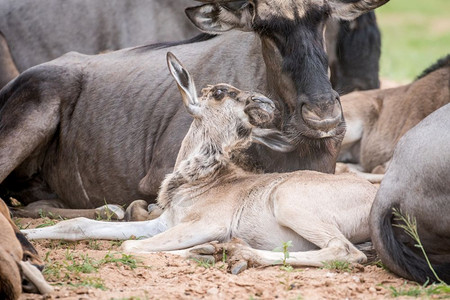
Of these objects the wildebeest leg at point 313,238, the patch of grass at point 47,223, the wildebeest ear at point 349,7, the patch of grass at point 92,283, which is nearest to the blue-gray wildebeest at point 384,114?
the wildebeest ear at point 349,7

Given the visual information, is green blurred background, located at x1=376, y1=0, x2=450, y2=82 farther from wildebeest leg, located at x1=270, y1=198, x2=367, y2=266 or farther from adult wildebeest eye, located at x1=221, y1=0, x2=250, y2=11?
wildebeest leg, located at x1=270, y1=198, x2=367, y2=266

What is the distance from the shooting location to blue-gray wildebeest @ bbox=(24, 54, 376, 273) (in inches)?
218

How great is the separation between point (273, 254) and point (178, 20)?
5.27m

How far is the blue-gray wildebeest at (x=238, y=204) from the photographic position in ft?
18.2

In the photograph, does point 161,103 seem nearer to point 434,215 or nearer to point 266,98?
point 266,98

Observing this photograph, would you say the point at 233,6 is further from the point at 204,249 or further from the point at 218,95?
the point at 204,249

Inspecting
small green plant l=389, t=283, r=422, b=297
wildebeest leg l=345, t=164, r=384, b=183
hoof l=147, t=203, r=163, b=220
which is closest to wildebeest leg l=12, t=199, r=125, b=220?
hoof l=147, t=203, r=163, b=220

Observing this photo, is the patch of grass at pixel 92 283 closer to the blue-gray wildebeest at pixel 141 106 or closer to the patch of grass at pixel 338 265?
the patch of grass at pixel 338 265

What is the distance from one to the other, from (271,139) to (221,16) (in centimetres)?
106

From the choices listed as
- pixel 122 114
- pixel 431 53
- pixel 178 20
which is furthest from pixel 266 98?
pixel 431 53

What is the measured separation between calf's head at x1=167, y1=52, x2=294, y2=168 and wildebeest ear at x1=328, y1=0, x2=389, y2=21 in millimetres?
946

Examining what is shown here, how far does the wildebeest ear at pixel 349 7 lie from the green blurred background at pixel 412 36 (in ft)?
27.9

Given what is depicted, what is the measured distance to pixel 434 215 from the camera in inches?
198

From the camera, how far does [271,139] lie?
6391 mm
